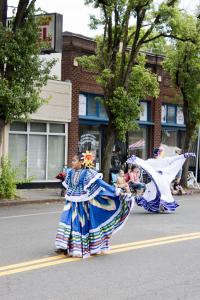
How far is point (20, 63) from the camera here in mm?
17688

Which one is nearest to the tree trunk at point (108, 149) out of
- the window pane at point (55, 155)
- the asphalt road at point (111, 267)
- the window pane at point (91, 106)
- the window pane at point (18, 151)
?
the window pane at point (55, 155)

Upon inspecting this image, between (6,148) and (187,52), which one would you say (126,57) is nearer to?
(187,52)

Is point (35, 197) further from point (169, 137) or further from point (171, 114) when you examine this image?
point (171, 114)

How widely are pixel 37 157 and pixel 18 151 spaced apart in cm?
102

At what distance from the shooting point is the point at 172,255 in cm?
926

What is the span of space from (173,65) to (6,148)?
853cm

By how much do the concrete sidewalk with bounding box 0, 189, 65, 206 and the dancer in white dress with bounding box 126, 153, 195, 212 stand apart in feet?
14.4

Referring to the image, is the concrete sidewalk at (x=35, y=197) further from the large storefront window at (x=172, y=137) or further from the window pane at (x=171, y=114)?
the window pane at (x=171, y=114)

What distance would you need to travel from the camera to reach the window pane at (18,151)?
894 inches

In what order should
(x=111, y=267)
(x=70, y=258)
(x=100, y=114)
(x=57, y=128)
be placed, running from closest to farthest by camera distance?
(x=111, y=267)
(x=70, y=258)
(x=57, y=128)
(x=100, y=114)

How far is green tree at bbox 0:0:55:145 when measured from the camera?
17469 mm

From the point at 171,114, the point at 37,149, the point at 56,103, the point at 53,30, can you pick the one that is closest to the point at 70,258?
the point at 53,30

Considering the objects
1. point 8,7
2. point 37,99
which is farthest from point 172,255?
point 8,7

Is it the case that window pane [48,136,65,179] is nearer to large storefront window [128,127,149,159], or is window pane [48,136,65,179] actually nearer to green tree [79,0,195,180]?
green tree [79,0,195,180]
